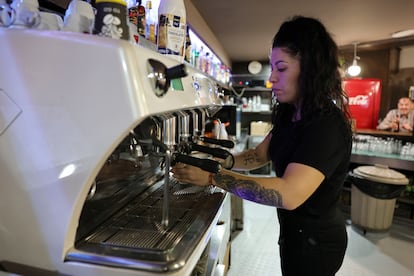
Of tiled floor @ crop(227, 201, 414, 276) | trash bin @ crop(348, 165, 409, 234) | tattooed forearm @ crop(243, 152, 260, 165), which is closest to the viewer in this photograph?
tattooed forearm @ crop(243, 152, 260, 165)

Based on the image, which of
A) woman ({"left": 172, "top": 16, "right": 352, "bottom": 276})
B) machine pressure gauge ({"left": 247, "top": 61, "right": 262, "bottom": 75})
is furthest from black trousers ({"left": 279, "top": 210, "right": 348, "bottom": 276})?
machine pressure gauge ({"left": 247, "top": 61, "right": 262, "bottom": 75})

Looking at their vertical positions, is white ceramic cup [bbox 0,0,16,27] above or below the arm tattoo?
above

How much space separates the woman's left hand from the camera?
3.10 ft

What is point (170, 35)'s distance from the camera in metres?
0.94

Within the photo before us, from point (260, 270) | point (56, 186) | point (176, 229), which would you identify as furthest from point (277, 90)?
point (260, 270)

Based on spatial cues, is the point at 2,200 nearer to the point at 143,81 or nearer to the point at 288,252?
the point at 143,81

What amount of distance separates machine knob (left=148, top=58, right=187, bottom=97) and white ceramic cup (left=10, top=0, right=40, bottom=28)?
277 millimetres

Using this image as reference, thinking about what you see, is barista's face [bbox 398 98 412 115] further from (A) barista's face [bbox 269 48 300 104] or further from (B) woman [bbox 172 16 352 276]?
(A) barista's face [bbox 269 48 300 104]

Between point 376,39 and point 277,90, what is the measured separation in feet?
13.8

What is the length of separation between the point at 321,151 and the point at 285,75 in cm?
32

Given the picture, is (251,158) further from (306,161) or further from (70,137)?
(70,137)

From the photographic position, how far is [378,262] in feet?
8.27

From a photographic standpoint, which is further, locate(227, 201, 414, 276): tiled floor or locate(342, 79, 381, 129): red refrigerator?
locate(342, 79, 381, 129): red refrigerator

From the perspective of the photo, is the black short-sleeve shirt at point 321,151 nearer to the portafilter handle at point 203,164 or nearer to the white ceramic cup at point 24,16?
the portafilter handle at point 203,164
